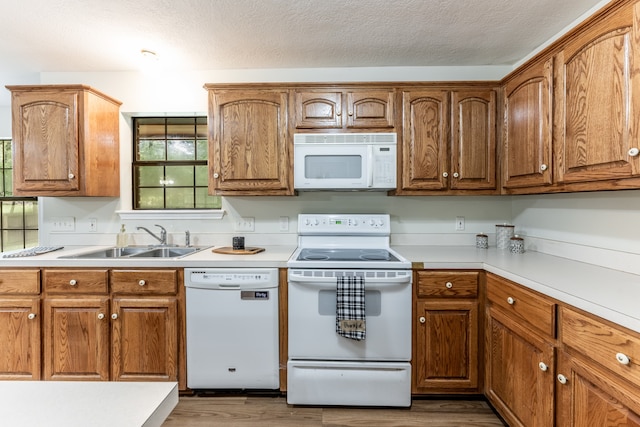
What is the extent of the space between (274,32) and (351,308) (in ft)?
5.82

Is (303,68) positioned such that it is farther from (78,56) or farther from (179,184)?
(78,56)

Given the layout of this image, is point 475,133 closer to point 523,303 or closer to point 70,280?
point 523,303

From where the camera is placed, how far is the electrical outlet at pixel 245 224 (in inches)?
101

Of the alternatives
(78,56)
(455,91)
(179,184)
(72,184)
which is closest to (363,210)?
(455,91)

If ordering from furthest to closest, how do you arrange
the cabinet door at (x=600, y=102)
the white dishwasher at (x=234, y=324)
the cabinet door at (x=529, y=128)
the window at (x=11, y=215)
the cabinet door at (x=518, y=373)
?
the window at (x=11, y=215) < the white dishwasher at (x=234, y=324) < the cabinet door at (x=529, y=128) < the cabinet door at (x=518, y=373) < the cabinet door at (x=600, y=102)

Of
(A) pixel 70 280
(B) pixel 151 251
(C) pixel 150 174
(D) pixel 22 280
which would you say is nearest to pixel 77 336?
(A) pixel 70 280

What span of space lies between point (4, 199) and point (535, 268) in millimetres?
4327

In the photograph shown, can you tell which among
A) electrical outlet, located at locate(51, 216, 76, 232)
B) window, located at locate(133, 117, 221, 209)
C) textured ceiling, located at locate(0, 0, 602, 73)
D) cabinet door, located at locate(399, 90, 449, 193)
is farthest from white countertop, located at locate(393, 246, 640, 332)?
electrical outlet, located at locate(51, 216, 76, 232)

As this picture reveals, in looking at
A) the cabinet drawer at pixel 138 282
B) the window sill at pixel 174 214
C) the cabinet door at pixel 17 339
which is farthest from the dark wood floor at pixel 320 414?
the window sill at pixel 174 214

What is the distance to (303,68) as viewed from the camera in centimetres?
252

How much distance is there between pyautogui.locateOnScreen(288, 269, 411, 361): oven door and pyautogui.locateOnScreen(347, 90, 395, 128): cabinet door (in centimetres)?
103

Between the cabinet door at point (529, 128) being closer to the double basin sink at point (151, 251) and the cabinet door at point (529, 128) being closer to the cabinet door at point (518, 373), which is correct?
the cabinet door at point (518, 373)

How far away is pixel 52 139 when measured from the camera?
221 cm

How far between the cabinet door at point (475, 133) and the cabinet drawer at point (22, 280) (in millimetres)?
2823
